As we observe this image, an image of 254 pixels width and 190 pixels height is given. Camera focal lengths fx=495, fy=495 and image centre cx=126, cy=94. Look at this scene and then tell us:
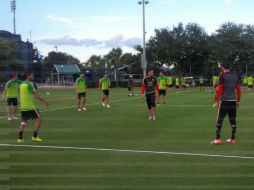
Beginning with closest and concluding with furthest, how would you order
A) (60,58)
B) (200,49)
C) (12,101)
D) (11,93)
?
(11,93) < (12,101) < (200,49) < (60,58)

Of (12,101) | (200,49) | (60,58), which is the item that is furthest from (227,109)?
(60,58)

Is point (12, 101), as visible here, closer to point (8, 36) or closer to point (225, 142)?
point (225, 142)

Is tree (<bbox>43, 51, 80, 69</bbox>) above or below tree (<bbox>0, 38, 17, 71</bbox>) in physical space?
above

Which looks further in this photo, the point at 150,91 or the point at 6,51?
the point at 6,51

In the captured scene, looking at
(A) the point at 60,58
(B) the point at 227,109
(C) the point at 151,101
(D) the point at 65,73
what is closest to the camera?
(B) the point at 227,109

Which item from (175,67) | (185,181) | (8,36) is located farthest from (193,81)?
(185,181)

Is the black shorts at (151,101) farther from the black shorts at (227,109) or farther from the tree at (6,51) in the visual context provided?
the tree at (6,51)

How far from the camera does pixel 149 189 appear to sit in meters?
7.41

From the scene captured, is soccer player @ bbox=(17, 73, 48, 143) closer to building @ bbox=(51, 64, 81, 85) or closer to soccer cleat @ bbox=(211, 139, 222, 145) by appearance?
soccer cleat @ bbox=(211, 139, 222, 145)

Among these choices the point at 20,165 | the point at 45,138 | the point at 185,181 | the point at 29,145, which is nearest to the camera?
the point at 185,181

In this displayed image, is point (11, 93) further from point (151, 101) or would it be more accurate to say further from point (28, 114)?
point (28, 114)

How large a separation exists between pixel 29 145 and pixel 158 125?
18.1ft

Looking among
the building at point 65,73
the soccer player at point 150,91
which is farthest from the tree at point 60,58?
the soccer player at point 150,91

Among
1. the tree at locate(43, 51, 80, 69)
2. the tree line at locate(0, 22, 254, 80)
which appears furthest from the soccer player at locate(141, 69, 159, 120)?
the tree at locate(43, 51, 80, 69)
